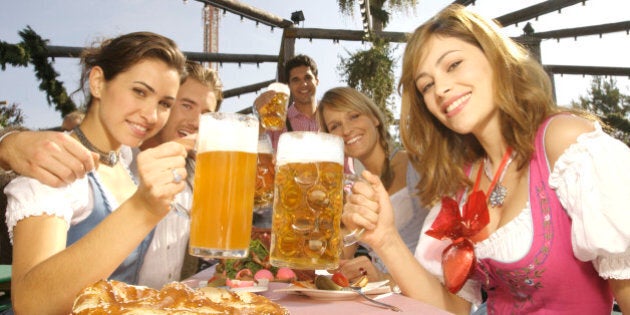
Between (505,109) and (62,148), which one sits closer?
(62,148)

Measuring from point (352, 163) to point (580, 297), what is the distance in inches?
106

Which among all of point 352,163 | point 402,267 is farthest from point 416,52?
point 352,163

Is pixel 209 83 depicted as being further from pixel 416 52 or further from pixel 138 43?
pixel 416 52

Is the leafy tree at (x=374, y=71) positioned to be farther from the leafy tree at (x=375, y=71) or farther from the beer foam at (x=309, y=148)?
the beer foam at (x=309, y=148)

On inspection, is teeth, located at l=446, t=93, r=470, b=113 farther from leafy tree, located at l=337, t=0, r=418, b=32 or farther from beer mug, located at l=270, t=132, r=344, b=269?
leafy tree, located at l=337, t=0, r=418, b=32

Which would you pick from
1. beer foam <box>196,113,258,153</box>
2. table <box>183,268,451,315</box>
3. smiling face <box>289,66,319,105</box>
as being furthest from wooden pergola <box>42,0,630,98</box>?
beer foam <box>196,113,258,153</box>

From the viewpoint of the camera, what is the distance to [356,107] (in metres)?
3.37

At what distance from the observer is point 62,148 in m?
1.26

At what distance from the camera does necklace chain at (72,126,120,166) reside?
171 cm

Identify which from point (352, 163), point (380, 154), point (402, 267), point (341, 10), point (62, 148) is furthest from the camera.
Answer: point (341, 10)

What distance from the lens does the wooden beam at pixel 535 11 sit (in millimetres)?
5957

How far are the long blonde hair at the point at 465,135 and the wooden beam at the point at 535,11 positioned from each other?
4.99 meters

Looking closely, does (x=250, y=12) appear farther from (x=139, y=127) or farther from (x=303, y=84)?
(x=139, y=127)

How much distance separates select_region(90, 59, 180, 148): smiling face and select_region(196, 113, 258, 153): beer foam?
2.59ft
